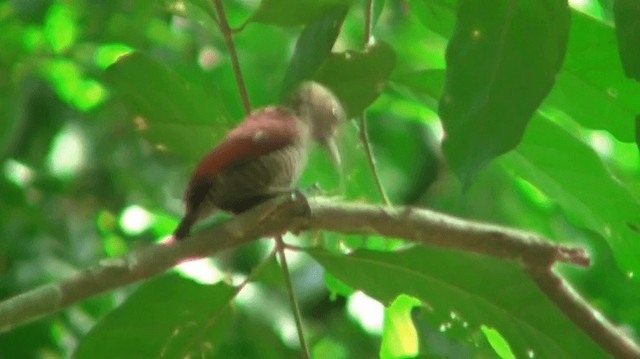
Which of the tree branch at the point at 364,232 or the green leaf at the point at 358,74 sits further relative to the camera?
the green leaf at the point at 358,74

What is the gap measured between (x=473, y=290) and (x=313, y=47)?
0.32 meters

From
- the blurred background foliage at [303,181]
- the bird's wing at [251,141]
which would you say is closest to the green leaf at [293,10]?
the blurred background foliage at [303,181]

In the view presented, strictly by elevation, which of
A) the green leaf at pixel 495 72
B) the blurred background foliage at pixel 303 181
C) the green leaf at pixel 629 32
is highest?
the green leaf at pixel 629 32

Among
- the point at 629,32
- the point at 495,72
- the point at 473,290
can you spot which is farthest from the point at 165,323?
the point at 629,32

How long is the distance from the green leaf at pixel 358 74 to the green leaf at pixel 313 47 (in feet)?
0.07

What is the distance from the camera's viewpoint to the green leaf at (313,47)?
1101 millimetres

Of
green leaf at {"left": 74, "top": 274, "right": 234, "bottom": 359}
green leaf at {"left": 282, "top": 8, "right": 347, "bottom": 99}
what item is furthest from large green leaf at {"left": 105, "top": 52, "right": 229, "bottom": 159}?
green leaf at {"left": 74, "top": 274, "right": 234, "bottom": 359}

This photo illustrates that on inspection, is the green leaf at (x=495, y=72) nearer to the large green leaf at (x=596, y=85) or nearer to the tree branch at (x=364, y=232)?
the tree branch at (x=364, y=232)

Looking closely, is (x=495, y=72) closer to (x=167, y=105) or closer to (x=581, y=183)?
(x=581, y=183)

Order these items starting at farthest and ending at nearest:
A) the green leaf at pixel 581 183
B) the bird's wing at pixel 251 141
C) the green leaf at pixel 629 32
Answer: the green leaf at pixel 581 183, the bird's wing at pixel 251 141, the green leaf at pixel 629 32

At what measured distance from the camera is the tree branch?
0.86 metres

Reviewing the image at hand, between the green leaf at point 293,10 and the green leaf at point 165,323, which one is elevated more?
the green leaf at point 293,10

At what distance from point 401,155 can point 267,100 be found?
336mm

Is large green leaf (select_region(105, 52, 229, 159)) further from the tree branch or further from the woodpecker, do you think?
the tree branch
